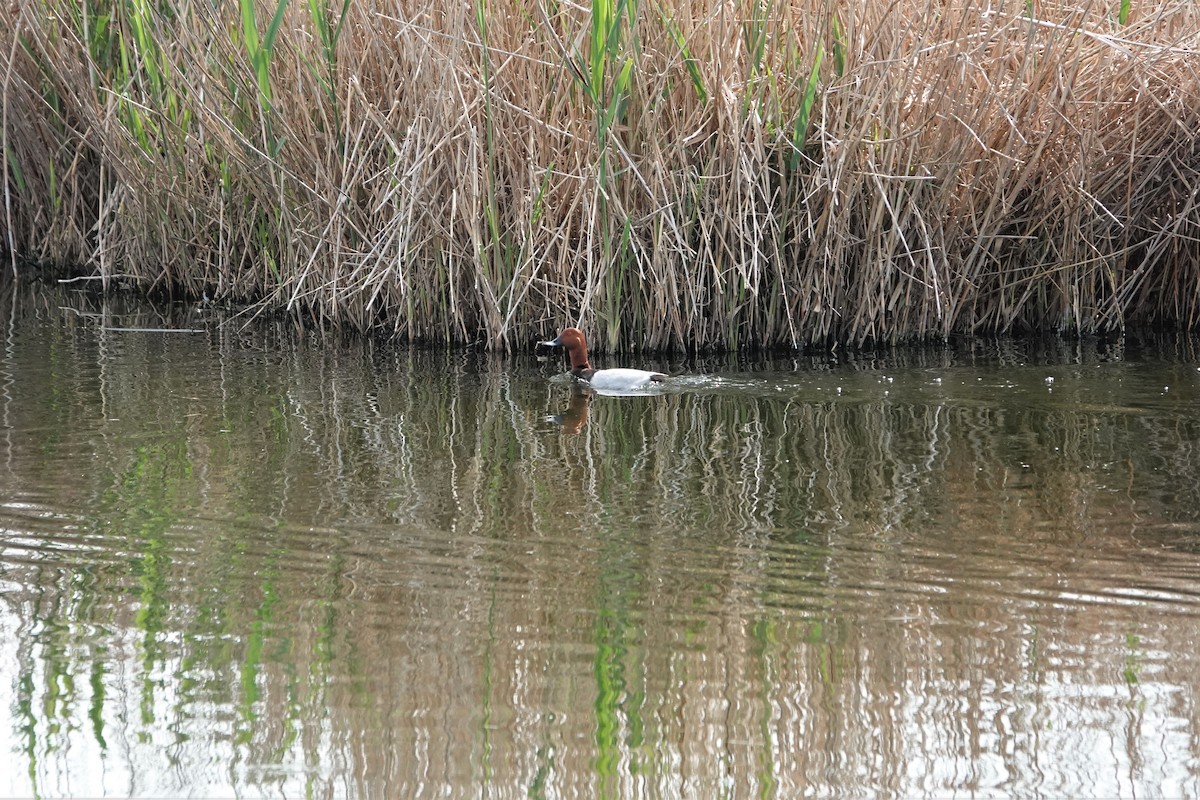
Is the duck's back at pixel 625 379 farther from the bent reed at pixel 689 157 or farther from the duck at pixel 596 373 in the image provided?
the bent reed at pixel 689 157

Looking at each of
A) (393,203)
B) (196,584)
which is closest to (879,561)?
(196,584)

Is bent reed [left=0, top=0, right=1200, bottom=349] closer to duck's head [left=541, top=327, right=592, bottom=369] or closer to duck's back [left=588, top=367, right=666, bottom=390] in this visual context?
duck's head [left=541, top=327, right=592, bottom=369]

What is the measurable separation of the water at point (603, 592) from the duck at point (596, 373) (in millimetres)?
103

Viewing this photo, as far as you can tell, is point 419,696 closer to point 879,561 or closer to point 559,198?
point 879,561

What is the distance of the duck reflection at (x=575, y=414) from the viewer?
602 cm

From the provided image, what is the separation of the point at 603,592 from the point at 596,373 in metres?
3.00

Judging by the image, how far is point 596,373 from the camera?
6.58m

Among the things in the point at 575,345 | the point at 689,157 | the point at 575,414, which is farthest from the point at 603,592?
the point at 689,157

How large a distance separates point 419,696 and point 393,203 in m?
4.57

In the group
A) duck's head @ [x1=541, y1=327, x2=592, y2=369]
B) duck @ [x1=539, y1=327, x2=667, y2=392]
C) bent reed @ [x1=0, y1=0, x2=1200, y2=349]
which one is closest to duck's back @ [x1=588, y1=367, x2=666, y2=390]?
duck @ [x1=539, y1=327, x2=667, y2=392]

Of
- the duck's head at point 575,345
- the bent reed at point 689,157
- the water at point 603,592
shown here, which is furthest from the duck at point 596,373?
the bent reed at point 689,157

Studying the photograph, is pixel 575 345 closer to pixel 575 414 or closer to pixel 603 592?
pixel 575 414

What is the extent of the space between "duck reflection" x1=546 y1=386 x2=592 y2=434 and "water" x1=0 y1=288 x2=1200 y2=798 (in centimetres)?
3

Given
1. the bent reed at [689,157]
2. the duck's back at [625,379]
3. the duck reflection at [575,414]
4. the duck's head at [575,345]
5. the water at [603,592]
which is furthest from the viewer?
the duck's head at [575,345]
